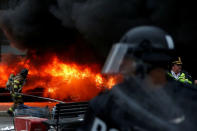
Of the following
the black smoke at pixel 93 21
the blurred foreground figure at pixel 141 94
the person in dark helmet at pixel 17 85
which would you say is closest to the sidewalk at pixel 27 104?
the person in dark helmet at pixel 17 85

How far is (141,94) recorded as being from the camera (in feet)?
5.18

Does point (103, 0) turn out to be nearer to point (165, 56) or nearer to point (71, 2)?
point (71, 2)

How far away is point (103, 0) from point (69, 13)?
1.18m

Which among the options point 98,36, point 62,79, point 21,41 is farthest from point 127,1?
point 62,79

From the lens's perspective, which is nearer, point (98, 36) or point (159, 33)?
point (159, 33)

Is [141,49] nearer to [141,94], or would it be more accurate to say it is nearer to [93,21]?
[141,94]

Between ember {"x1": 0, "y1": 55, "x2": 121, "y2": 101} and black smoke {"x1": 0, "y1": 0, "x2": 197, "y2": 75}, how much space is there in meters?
0.68

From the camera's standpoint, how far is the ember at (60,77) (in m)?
7.28

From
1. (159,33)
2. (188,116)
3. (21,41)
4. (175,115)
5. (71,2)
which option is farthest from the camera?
(21,41)

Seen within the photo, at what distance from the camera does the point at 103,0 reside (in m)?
4.30

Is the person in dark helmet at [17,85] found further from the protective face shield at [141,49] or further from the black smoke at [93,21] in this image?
the protective face shield at [141,49]

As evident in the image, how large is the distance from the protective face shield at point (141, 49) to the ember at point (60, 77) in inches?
189

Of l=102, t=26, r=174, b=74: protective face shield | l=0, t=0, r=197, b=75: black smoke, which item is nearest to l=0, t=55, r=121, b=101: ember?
l=0, t=0, r=197, b=75: black smoke

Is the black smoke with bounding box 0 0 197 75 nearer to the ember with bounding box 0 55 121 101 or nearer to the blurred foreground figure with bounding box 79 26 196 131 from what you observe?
the ember with bounding box 0 55 121 101
